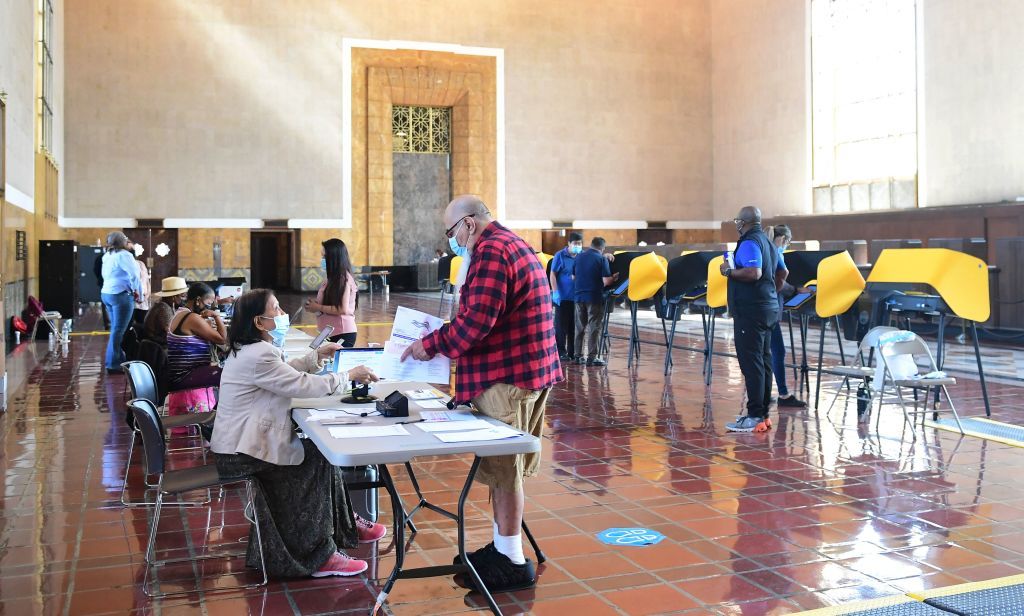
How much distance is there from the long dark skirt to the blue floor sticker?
134 centimetres

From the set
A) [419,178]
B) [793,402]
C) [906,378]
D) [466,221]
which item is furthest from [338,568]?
[419,178]

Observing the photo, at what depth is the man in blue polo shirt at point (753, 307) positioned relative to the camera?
668 centimetres

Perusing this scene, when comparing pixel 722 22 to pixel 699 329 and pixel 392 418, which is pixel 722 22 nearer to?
pixel 699 329

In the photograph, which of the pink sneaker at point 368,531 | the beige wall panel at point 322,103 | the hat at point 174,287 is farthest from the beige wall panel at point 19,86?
the pink sneaker at point 368,531

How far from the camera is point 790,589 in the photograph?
12.2ft

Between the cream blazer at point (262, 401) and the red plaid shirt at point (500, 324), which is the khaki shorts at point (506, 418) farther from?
the cream blazer at point (262, 401)

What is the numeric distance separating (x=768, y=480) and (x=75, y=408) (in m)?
6.18

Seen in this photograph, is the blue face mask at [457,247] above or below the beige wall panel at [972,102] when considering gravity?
below

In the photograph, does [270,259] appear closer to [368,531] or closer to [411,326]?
[368,531]

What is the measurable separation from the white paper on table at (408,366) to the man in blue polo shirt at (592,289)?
7412mm

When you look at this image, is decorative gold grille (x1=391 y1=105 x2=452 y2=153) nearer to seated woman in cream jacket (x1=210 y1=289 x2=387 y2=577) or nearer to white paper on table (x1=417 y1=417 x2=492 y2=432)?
seated woman in cream jacket (x1=210 y1=289 x2=387 y2=577)

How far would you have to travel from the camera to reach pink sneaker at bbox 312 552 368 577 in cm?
393

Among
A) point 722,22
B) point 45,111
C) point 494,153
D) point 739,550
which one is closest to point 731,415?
point 739,550

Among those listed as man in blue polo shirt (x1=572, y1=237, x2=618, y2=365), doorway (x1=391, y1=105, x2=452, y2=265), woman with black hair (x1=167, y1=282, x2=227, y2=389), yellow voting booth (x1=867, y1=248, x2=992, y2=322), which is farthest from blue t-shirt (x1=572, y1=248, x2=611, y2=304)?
doorway (x1=391, y1=105, x2=452, y2=265)
